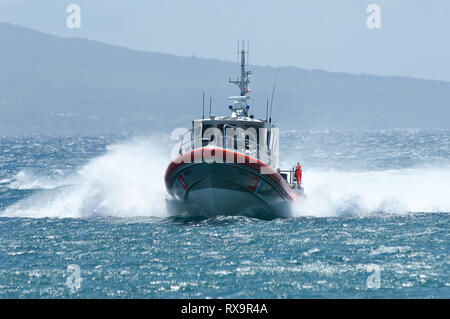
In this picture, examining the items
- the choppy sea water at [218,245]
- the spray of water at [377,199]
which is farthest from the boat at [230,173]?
the spray of water at [377,199]

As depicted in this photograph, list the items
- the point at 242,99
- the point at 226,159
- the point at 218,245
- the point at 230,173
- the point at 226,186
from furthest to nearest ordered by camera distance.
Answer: the point at 242,99
the point at 226,186
the point at 230,173
the point at 226,159
the point at 218,245

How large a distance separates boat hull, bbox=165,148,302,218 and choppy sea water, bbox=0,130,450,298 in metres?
0.65

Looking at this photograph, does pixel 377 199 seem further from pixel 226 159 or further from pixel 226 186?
pixel 226 159

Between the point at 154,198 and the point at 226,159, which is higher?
the point at 226,159

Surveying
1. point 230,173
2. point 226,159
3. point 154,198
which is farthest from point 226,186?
point 154,198

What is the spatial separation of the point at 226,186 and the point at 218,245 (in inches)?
152

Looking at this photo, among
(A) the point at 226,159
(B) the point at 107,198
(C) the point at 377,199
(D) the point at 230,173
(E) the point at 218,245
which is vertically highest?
(A) the point at 226,159

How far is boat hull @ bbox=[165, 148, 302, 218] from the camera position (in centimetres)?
2545

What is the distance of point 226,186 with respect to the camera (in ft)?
85.9

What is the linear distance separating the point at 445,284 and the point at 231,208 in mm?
10566

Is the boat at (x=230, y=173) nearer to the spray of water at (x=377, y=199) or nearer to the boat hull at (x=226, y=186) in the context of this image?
the boat hull at (x=226, y=186)

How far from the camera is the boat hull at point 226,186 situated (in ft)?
83.5
